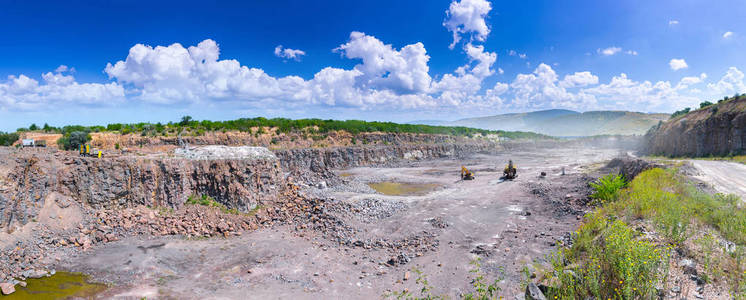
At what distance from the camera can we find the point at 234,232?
12.6 metres

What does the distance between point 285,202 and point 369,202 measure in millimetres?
4860

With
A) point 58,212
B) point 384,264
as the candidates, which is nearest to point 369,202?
point 384,264

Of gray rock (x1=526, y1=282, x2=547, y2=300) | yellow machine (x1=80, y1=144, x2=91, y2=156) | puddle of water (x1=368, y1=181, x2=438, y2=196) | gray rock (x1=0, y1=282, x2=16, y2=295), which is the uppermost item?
yellow machine (x1=80, y1=144, x2=91, y2=156)

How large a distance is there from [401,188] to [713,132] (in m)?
26.3

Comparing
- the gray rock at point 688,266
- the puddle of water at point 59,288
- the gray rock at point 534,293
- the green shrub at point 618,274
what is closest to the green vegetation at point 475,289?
the gray rock at point 534,293

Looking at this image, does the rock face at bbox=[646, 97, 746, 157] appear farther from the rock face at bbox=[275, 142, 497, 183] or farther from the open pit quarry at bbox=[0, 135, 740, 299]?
the rock face at bbox=[275, 142, 497, 183]

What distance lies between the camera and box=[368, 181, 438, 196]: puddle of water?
77.9 feet

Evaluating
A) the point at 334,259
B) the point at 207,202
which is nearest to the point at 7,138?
the point at 207,202

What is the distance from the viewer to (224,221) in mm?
12984

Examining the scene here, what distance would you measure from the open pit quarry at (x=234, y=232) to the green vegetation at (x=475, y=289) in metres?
0.23

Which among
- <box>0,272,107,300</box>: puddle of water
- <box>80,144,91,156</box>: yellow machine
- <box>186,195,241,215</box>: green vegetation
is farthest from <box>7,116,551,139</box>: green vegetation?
<box>0,272,107,300</box>: puddle of water

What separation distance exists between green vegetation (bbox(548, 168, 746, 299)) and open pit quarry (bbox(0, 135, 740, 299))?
1.40 m

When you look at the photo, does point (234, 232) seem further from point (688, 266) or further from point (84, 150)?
point (688, 266)

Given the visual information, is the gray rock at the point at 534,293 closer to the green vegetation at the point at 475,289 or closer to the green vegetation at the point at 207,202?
the green vegetation at the point at 475,289
